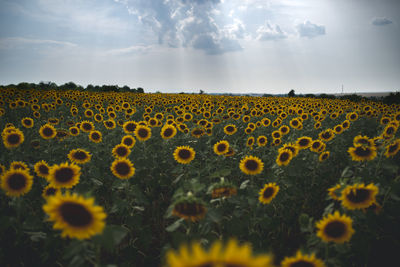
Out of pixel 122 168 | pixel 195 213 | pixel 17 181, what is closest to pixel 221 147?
pixel 122 168

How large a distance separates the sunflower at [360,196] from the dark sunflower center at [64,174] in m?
3.38

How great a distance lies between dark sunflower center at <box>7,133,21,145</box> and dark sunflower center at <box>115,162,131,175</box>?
7.79 ft

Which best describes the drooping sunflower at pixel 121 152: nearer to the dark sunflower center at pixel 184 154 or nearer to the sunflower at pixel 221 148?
the dark sunflower center at pixel 184 154

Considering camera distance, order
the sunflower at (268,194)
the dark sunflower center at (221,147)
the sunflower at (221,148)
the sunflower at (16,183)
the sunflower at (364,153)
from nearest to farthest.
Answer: the sunflower at (16,183)
the sunflower at (268,194)
the sunflower at (364,153)
the sunflower at (221,148)
the dark sunflower center at (221,147)

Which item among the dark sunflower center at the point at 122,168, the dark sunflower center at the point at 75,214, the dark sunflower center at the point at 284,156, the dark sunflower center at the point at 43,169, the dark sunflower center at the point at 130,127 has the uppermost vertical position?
the dark sunflower center at the point at 130,127

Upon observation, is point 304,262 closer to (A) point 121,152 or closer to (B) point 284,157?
(B) point 284,157

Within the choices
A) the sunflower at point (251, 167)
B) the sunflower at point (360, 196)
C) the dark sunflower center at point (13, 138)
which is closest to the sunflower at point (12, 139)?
the dark sunflower center at point (13, 138)

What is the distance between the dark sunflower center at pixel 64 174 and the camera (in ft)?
8.94

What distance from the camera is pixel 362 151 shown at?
11.9 feet

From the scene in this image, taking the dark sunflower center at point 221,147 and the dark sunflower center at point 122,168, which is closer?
the dark sunflower center at point 122,168

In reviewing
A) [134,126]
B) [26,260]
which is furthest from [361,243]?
[134,126]

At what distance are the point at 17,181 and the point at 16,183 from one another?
0.03 m

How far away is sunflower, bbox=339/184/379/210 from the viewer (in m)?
2.40

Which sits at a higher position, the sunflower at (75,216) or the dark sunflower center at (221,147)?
the dark sunflower center at (221,147)
